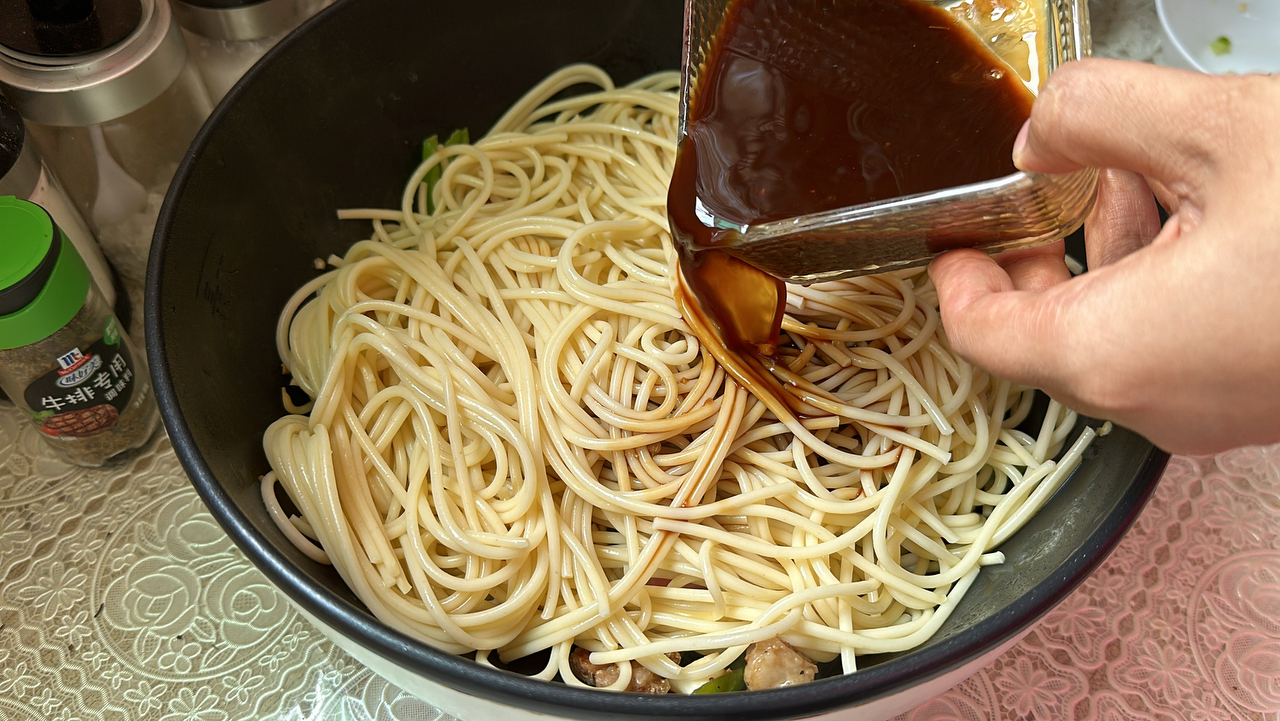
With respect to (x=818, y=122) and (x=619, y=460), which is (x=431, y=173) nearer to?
(x=619, y=460)

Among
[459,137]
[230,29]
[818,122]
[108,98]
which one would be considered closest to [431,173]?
[459,137]

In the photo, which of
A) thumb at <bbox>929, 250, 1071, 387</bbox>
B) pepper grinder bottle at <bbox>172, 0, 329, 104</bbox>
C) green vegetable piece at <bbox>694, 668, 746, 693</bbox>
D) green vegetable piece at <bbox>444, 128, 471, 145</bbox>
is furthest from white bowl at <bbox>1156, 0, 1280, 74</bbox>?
pepper grinder bottle at <bbox>172, 0, 329, 104</bbox>

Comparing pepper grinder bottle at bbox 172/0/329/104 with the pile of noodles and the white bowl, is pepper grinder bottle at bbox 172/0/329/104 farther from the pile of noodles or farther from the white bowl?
A: the white bowl

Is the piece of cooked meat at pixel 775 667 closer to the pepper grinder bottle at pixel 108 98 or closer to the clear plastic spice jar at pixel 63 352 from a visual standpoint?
the clear plastic spice jar at pixel 63 352

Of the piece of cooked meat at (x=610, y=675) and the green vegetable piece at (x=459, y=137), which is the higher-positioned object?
the green vegetable piece at (x=459, y=137)

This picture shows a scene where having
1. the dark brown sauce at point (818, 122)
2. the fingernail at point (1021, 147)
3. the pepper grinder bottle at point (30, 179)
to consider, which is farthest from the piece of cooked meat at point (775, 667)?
the pepper grinder bottle at point (30, 179)
